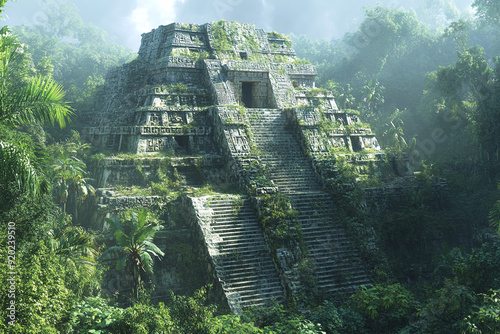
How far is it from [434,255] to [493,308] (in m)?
7.88

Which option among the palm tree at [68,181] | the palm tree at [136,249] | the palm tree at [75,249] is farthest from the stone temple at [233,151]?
the palm tree at [75,249]

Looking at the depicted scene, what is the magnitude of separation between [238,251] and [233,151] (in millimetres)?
4466

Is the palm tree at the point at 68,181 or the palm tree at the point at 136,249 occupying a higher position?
the palm tree at the point at 68,181

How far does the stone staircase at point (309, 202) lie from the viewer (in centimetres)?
1247

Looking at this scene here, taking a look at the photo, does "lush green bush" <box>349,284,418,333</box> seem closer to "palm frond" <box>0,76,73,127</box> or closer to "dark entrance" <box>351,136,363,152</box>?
"palm frond" <box>0,76,73,127</box>

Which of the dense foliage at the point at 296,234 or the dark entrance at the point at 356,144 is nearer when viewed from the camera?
the dense foliage at the point at 296,234

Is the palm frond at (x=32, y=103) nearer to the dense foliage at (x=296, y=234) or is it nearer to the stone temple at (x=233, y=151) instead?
the dense foliage at (x=296, y=234)

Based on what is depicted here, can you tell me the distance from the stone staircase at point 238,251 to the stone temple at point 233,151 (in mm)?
29

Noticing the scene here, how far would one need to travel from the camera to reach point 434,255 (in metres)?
14.8

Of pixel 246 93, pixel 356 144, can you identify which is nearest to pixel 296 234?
pixel 356 144

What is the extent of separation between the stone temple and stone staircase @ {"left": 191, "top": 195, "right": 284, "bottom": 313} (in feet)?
0.10

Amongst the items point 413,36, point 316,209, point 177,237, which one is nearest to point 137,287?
point 177,237

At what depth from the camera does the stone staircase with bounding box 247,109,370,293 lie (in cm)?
1247

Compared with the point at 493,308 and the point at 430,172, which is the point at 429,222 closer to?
the point at 430,172
